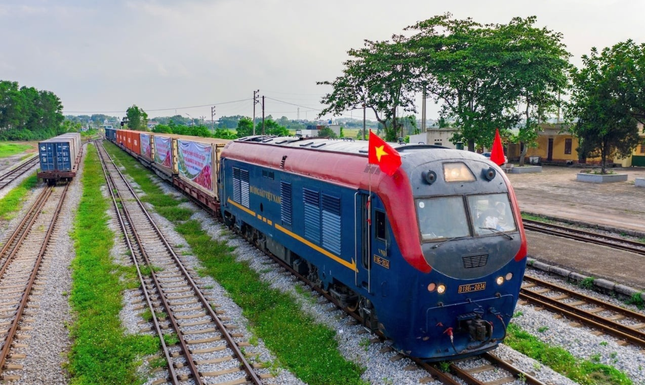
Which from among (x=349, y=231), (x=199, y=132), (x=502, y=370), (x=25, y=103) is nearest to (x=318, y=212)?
(x=349, y=231)

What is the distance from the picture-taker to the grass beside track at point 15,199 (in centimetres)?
2480

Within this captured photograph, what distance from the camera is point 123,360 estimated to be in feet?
30.5

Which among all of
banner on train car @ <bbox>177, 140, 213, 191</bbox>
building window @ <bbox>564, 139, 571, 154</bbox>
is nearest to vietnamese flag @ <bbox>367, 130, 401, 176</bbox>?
banner on train car @ <bbox>177, 140, 213, 191</bbox>

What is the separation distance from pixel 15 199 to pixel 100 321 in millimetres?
22349

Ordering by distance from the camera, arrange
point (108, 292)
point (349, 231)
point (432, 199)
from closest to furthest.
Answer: point (432, 199) < point (349, 231) < point (108, 292)

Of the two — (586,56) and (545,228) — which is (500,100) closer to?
(586,56)

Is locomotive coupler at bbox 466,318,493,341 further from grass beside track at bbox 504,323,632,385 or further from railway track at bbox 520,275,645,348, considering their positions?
railway track at bbox 520,275,645,348

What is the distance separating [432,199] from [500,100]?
28.9 metres

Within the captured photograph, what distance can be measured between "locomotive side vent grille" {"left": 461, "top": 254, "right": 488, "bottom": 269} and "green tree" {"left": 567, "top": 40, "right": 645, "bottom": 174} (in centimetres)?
2894

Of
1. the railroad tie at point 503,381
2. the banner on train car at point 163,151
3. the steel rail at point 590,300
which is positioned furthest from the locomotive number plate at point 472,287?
the banner on train car at point 163,151

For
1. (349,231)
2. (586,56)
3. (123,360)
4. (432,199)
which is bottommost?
(123,360)

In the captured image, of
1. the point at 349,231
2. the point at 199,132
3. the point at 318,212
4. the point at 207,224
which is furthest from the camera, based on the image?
the point at 199,132

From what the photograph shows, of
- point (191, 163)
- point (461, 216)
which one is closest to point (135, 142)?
point (191, 163)

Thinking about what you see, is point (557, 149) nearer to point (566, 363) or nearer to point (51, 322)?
point (566, 363)
